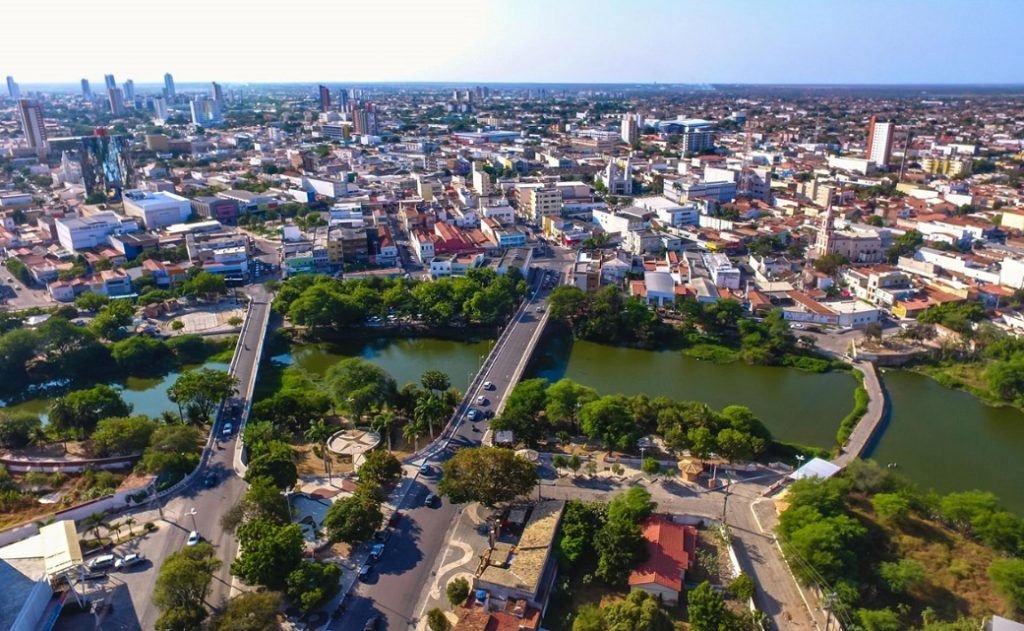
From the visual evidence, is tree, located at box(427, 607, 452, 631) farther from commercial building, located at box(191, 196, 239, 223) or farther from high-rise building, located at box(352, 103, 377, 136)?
high-rise building, located at box(352, 103, 377, 136)

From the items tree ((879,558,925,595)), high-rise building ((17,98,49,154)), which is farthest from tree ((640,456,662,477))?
high-rise building ((17,98,49,154))

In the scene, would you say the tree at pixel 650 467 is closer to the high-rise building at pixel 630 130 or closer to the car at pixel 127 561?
the car at pixel 127 561

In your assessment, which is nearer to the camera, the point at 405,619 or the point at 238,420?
the point at 405,619

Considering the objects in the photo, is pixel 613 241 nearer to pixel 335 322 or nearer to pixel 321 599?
pixel 335 322

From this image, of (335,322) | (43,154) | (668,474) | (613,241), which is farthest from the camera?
(43,154)

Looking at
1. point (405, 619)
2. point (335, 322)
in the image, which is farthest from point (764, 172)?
point (405, 619)

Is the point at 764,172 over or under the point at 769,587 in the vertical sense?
over

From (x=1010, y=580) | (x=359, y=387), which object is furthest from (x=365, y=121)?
(x=1010, y=580)
